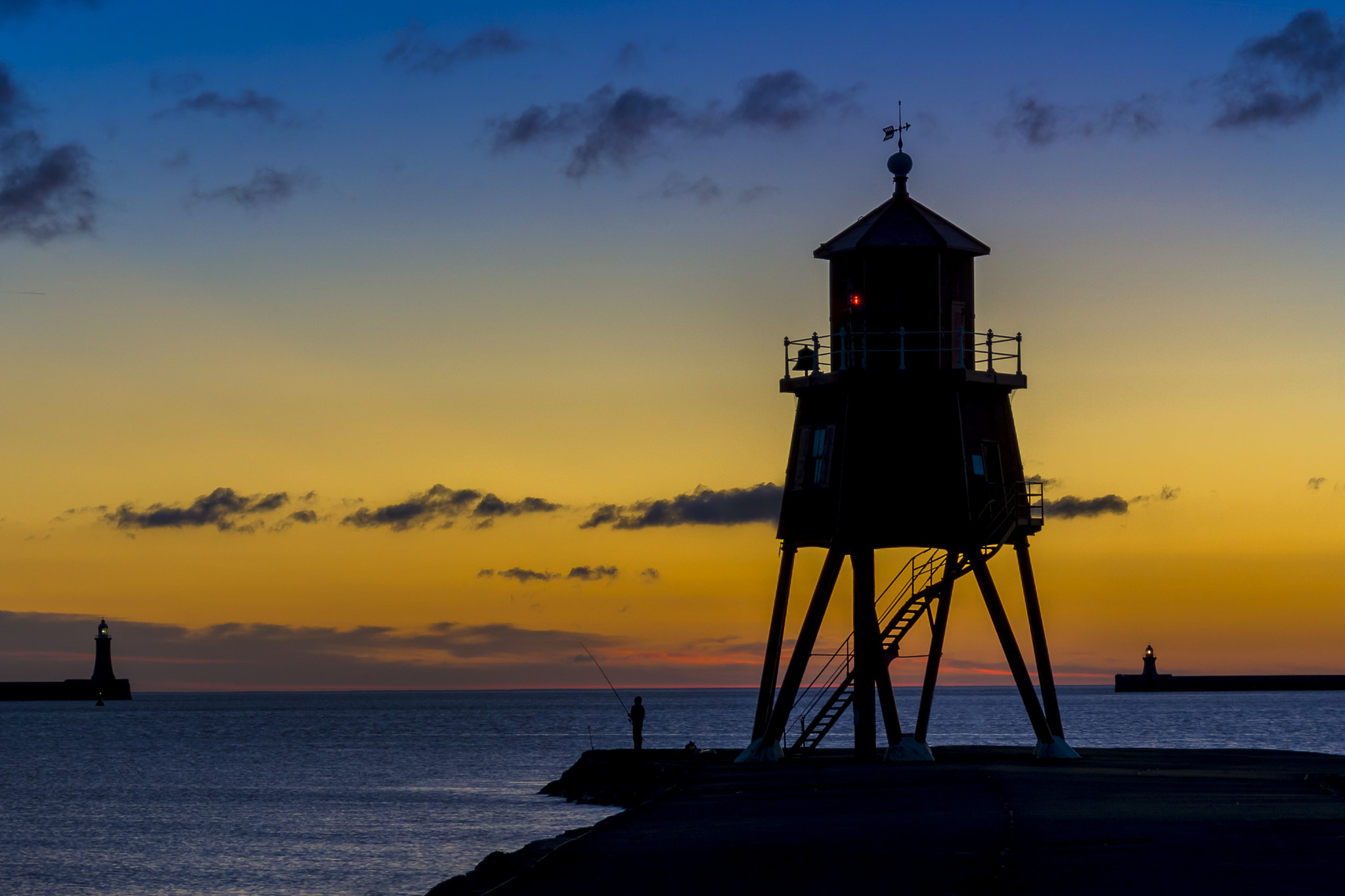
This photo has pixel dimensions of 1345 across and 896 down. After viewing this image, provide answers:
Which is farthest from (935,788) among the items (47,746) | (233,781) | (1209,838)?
(47,746)

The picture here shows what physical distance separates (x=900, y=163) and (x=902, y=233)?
226 centimetres

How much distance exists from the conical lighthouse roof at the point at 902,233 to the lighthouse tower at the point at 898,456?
0.04 metres

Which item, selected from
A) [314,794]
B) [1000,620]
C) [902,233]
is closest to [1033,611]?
[1000,620]

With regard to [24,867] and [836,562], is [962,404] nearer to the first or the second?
[836,562]

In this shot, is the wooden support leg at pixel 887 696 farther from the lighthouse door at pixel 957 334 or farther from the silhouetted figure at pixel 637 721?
the silhouetted figure at pixel 637 721

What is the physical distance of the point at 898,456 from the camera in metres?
34.7

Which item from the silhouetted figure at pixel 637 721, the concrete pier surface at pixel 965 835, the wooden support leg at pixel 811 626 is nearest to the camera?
the concrete pier surface at pixel 965 835

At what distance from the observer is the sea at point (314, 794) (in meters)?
35.7

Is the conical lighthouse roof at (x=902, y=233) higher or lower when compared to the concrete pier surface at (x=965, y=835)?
higher

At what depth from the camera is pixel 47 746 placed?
106m

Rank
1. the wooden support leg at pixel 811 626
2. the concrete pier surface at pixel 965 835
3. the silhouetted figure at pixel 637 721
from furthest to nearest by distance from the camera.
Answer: the silhouetted figure at pixel 637 721 → the wooden support leg at pixel 811 626 → the concrete pier surface at pixel 965 835

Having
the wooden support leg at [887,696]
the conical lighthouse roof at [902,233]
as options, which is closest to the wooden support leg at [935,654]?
the wooden support leg at [887,696]

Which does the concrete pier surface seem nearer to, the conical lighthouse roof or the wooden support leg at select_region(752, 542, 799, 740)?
the wooden support leg at select_region(752, 542, 799, 740)

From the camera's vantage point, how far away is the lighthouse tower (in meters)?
34.5
